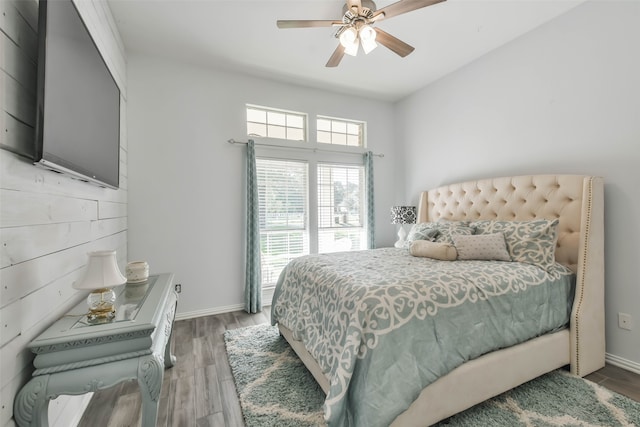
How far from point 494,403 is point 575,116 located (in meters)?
2.46

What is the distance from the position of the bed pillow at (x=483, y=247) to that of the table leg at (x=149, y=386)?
226 cm

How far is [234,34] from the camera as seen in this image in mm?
2711

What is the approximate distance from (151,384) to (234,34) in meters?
2.95

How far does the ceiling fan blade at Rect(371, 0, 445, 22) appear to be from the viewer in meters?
1.81

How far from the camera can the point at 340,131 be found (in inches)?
167

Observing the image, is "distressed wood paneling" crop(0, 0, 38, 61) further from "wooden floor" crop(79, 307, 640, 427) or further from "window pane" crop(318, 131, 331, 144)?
"window pane" crop(318, 131, 331, 144)

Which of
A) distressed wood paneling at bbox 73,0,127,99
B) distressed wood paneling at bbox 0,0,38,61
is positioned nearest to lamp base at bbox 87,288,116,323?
distressed wood paneling at bbox 0,0,38,61

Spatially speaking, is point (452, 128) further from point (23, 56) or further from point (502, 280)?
point (23, 56)

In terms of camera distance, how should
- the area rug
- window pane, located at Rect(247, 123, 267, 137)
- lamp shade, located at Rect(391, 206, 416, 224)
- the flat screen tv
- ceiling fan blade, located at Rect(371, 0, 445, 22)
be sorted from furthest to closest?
lamp shade, located at Rect(391, 206, 416, 224), window pane, located at Rect(247, 123, 267, 137), ceiling fan blade, located at Rect(371, 0, 445, 22), the area rug, the flat screen tv

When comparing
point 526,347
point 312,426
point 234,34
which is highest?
point 234,34

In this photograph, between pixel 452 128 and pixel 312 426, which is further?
pixel 452 128

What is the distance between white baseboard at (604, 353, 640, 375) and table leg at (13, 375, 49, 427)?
357 cm

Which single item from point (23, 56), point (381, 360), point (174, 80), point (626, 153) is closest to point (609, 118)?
point (626, 153)

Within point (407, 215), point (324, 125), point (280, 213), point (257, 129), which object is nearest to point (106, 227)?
point (280, 213)
